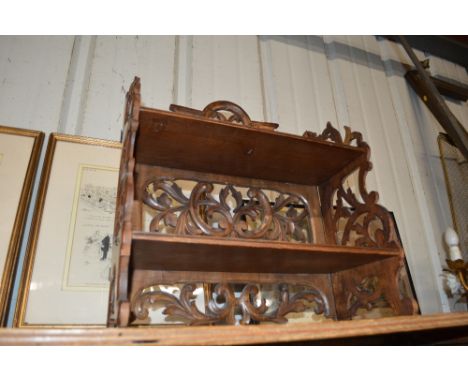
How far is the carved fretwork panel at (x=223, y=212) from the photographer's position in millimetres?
971

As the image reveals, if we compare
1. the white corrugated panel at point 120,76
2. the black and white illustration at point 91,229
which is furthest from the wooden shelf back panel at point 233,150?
the white corrugated panel at point 120,76

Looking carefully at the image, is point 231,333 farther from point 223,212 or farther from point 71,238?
point 71,238

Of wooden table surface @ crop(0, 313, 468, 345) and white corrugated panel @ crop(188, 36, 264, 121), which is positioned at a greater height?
white corrugated panel @ crop(188, 36, 264, 121)

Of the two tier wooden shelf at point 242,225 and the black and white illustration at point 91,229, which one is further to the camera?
the black and white illustration at point 91,229

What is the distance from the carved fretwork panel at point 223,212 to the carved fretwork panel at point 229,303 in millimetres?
150

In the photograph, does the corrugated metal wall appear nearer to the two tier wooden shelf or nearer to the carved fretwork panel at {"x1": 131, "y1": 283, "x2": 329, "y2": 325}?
the two tier wooden shelf

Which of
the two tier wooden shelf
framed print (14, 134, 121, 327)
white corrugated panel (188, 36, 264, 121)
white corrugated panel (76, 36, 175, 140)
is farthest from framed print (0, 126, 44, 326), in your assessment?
white corrugated panel (188, 36, 264, 121)

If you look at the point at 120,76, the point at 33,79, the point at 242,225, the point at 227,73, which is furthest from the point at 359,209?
the point at 33,79

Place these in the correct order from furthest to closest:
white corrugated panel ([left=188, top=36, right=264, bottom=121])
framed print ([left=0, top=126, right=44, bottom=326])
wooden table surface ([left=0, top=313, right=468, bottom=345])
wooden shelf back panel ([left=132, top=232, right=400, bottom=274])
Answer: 1. white corrugated panel ([left=188, top=36, right=264, bottom=121])
2. framed print ([left=0, top=126, right=44, bottom=326])
3. wooden shelf back panel ([left=132, top=232, right=400, bottom=274])
4. wooden table surface ([left=0, top=313, right=468, bottom=345])

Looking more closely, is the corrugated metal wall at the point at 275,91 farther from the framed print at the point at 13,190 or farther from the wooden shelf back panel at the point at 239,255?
the wooden shelf back panel at the point at 239,255

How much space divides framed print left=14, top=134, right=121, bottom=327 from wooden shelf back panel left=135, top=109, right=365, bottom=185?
0.18m

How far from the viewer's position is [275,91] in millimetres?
1514

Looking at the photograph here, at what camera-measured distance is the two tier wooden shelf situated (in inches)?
33.8

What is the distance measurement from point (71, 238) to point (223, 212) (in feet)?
1.39
